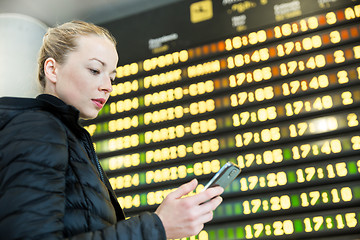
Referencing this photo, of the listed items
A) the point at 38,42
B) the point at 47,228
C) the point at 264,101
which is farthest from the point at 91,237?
the point at 38,42

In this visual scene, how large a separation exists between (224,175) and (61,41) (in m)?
Result: 0.53

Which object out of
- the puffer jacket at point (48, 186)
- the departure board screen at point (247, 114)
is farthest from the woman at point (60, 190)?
the departure board screen at point (247, 114)

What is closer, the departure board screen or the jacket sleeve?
the jacket sleeve

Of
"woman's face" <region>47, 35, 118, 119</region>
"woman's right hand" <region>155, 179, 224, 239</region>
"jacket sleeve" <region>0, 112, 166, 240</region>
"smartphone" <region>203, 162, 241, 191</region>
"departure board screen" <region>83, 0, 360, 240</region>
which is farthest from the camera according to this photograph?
"departure board screen" <region>83, 0, 360, 240</region>

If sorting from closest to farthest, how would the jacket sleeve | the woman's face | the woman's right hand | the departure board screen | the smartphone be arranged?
the jacket sleeve → the woman's right hand → the smartphone → the woman's face → the departure board screen

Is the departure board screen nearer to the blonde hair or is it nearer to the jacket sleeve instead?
the blonde hair

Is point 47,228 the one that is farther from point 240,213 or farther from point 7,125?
point 240,213

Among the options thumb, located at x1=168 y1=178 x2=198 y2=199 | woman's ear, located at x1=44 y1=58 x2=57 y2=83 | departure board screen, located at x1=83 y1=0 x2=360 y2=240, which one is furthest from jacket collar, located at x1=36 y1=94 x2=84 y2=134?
departure board screen, located at x1=83 y1=0 x2=360 y2=240

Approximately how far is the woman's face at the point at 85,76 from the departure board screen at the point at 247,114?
57.8 inches

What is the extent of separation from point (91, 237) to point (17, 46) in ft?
8.26

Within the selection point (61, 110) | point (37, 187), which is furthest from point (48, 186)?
point (61, 110)

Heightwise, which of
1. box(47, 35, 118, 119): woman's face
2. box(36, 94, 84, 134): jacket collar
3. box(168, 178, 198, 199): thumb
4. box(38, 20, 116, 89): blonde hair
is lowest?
box(168, 178, 198, 199): thumb

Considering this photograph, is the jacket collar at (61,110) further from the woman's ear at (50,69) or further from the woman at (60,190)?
A: the woman's ear at (50,69)

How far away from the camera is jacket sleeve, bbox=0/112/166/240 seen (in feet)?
2.23
